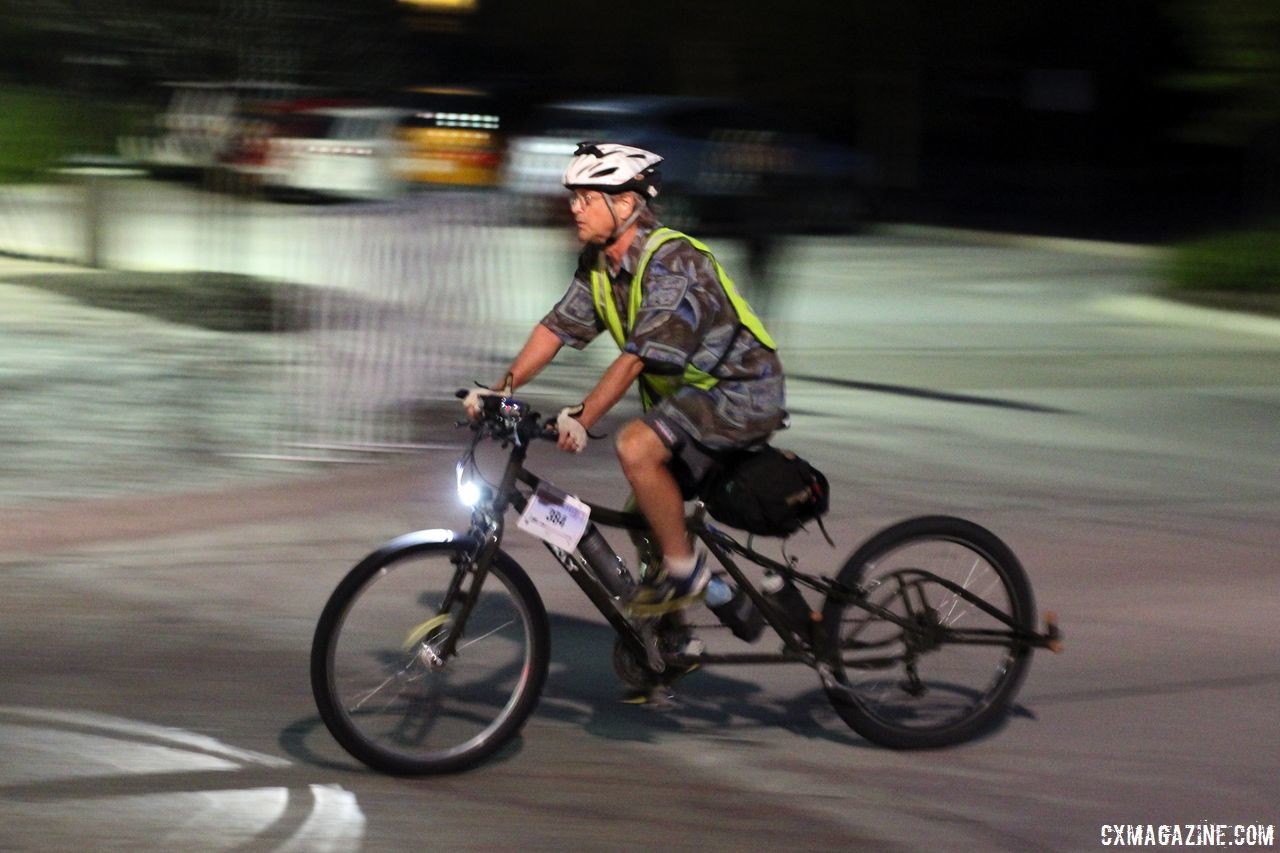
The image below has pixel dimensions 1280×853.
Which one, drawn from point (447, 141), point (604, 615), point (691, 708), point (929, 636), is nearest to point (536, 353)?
point (604, 615)

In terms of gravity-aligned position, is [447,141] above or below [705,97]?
below

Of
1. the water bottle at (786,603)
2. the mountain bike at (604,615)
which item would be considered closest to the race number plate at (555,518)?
the mountain bike at (604,615)

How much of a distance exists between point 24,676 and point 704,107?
1713cm

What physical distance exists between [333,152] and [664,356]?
1421 cm

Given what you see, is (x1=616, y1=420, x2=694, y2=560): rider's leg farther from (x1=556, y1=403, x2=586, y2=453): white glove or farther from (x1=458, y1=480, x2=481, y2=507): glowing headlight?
(x1=458, y1=480, x2=481, y2=507): glowing headlight

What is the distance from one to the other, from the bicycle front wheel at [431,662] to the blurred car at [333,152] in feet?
28.0

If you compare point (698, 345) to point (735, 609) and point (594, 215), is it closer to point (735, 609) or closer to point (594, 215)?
point (594, 215)

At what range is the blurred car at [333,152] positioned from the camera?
15328mm

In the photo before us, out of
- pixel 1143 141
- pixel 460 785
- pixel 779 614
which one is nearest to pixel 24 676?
pixel 460 785

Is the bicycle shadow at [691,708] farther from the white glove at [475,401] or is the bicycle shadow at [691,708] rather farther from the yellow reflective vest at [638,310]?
the white glove at [475,401]

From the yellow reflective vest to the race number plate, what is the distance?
1.54 ft

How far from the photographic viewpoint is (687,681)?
20.4 feet

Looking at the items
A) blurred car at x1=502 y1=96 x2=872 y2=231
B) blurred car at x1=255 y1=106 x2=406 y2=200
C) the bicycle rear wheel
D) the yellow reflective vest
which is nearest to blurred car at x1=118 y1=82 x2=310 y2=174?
blurred car at x1=255 y1=106 x2=406 y2=200

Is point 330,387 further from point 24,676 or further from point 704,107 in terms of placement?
point 704,107
